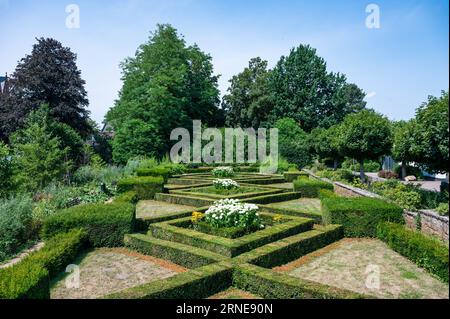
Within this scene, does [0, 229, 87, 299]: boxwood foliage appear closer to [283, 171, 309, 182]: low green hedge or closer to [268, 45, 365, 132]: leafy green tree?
[283, 171, 309, 182]: low green hedge

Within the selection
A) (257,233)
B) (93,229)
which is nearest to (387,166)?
(257,233)

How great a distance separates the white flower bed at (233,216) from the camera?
8664 mm

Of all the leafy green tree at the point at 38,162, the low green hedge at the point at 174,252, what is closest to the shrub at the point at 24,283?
the low green hedge at the point at 174,252

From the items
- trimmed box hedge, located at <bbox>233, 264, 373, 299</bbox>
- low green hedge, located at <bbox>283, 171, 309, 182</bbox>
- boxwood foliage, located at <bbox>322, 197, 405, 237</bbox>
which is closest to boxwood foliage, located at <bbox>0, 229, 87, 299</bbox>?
trimmed box hedge, located at <bbox>233, 264, 373, 299</bbox>

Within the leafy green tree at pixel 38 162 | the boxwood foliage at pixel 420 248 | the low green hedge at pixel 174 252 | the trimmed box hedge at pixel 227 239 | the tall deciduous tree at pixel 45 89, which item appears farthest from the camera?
the tall deciduous tree at pixel 45 89

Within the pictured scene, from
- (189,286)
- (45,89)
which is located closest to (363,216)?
(189,286)

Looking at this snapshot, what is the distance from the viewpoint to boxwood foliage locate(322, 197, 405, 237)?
9414 mm

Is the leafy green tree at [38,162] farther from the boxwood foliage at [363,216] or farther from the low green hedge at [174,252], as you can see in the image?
the boxwood foliage at [363,216]

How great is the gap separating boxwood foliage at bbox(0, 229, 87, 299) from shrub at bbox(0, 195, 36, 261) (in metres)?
1.35

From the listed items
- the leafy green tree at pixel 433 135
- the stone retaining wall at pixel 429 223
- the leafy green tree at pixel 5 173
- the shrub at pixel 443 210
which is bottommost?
the stone retaining wall at pixel 429 223

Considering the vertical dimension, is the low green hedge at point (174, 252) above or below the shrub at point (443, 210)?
below

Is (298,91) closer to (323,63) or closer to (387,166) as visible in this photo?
(323,63)

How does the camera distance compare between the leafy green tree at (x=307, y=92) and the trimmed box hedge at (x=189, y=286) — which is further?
the leafy green tree at (x=307, y=92)

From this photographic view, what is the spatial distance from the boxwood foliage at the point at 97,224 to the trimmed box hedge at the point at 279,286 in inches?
154
